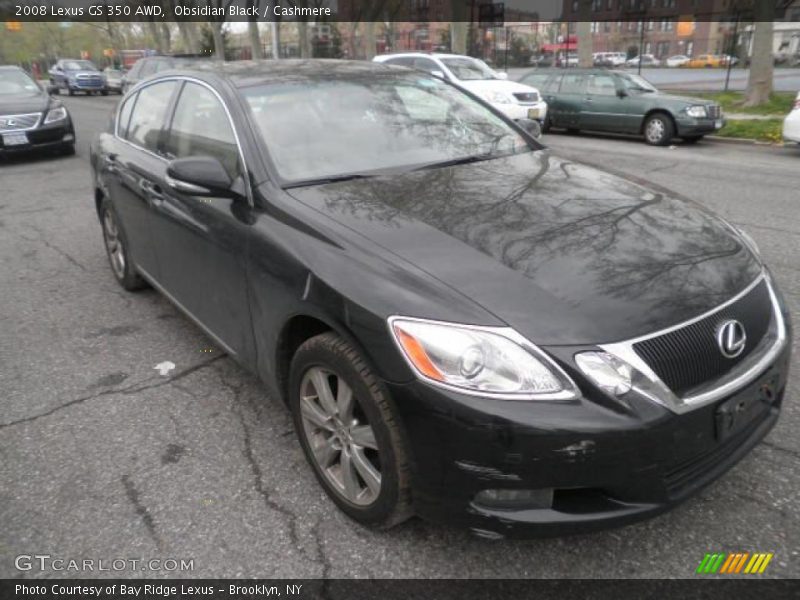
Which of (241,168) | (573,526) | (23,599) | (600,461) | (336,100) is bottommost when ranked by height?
(23,599)

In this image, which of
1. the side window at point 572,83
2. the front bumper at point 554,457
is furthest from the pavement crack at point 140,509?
the side window at point 572,83

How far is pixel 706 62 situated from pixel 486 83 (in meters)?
47.6

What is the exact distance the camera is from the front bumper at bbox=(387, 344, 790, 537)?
6.19 feet

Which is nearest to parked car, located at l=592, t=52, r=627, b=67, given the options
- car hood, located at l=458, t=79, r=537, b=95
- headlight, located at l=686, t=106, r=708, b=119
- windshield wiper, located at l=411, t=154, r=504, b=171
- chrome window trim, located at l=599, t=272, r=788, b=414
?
car hood, located at l=458, t=79, r=537, b=95

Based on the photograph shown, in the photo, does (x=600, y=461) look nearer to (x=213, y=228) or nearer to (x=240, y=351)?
(x=240, y=351)

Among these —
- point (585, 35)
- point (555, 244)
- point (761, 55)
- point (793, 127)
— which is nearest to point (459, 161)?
point (555, 244)

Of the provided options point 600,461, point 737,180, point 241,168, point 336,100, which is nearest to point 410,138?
point 336,100

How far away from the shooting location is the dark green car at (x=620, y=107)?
486 inches

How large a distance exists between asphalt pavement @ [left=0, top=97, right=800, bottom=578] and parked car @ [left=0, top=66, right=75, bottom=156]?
7715mm

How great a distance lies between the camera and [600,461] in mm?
Answer: 1902

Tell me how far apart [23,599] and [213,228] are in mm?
1670

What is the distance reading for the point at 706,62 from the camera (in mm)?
52719

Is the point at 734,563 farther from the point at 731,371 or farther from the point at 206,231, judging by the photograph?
the point at 206,231

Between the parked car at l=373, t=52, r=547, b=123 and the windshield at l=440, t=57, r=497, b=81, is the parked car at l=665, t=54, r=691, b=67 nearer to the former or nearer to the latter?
the windshield at l=440, t=57, r=497, b=81
